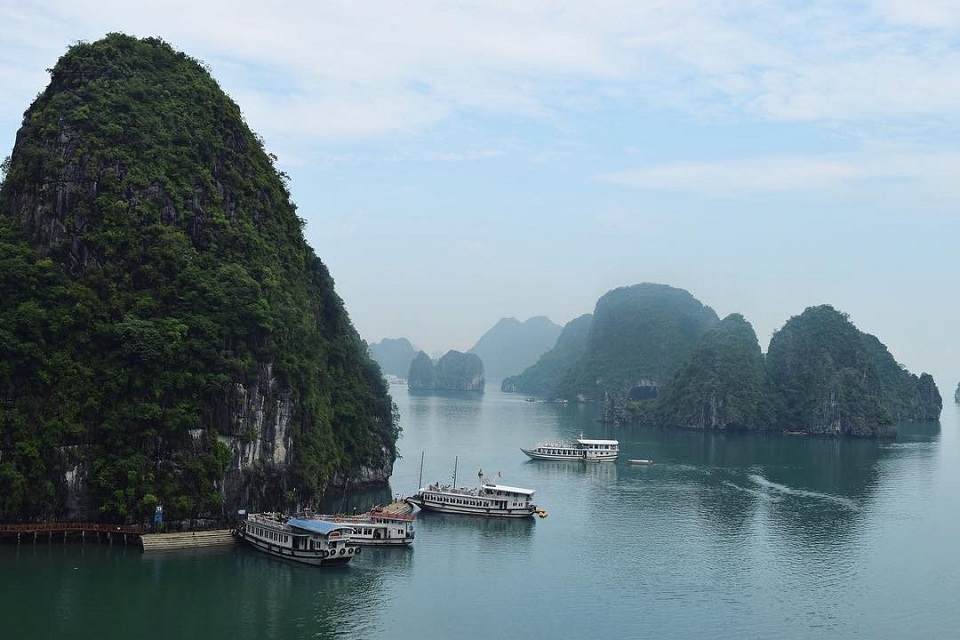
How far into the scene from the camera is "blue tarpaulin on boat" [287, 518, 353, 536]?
53.9 metres

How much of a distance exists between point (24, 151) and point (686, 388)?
120835 mm

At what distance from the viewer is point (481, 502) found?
71.4 m

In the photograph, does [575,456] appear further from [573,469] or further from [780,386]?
[780,386]

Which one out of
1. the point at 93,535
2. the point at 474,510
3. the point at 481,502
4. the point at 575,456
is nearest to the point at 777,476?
the point at 575,456

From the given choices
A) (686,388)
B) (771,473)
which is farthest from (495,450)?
(686,388)

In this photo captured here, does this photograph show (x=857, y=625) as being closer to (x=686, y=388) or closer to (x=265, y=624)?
(x=265, y=624)

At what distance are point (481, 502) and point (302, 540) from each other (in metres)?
20.0

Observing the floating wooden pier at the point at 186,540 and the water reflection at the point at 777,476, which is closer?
the floating wooden pier at the point at 186,540

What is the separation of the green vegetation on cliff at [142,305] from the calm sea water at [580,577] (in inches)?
210

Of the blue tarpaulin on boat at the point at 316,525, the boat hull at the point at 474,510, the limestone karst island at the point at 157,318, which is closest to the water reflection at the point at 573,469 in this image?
the boat hull at the point at 474,510

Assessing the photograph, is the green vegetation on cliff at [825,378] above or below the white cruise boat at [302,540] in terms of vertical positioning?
above

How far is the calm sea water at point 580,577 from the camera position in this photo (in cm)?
4459

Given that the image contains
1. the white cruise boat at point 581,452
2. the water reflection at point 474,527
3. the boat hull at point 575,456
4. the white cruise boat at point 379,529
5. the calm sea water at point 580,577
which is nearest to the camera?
the calm sea water at point 580,577

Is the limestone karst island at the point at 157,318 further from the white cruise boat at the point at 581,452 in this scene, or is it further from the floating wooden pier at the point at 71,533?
the white cruise boat at the point at 581,452
